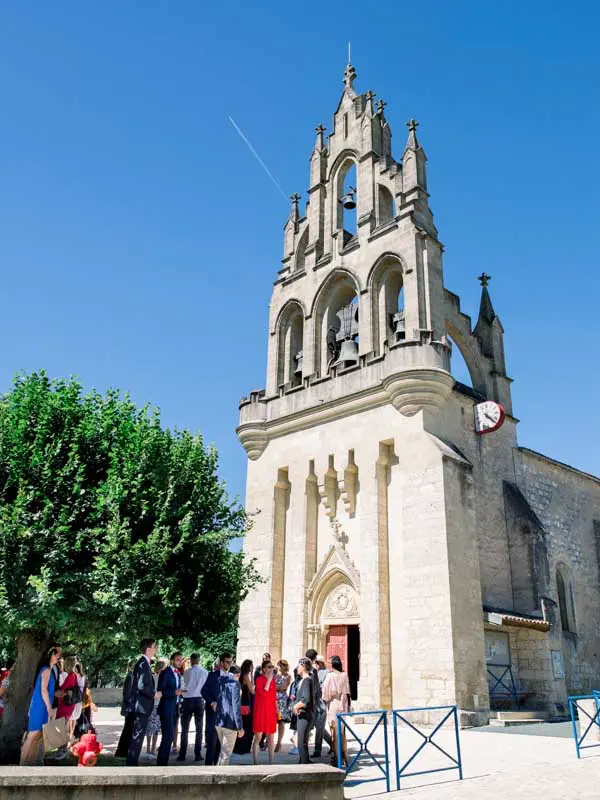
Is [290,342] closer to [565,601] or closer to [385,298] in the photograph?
[385,298]

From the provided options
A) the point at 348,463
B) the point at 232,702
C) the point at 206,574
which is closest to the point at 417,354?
the point at 348,463

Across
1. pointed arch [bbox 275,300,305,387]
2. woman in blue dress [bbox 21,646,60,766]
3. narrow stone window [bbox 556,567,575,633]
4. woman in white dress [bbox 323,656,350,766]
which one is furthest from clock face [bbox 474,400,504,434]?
woman in blue dress [bbox 21,646,60,766]

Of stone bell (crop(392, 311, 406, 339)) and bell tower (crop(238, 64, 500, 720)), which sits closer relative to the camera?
bell tower (crop(238, 64, 500, 720))

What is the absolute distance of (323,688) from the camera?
11.6 meters

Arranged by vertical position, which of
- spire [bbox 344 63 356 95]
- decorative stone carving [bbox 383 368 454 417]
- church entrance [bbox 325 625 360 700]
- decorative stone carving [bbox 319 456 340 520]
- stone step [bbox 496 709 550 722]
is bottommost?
stone step [bbox 496 709 550 722]

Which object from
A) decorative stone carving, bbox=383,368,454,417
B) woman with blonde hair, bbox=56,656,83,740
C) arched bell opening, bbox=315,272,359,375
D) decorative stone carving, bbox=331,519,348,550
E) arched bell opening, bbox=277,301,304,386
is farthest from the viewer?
arched bell opening, bbox=277,301,304,386

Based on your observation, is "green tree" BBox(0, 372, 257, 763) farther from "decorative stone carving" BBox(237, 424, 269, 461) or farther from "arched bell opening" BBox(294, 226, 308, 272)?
"arched bell opening" BBox(294, 226, 308, 272)

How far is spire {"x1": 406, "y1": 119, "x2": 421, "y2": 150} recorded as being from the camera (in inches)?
965

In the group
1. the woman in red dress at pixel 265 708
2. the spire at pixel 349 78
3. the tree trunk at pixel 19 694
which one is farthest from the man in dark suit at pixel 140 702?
the spire at pixel 349 78

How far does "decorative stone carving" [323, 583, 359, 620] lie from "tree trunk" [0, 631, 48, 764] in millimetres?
10312

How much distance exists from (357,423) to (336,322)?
228 inches

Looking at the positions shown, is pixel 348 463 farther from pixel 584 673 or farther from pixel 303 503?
pixel 584 673

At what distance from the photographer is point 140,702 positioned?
31.6 feet

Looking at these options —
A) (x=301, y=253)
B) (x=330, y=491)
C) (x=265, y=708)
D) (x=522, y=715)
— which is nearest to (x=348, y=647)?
(x=330, y=491)
